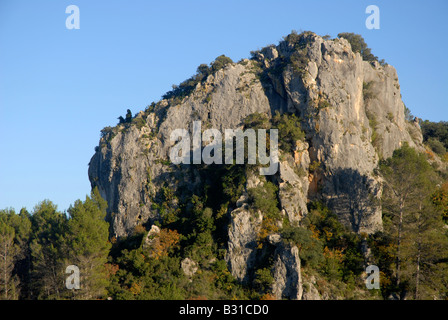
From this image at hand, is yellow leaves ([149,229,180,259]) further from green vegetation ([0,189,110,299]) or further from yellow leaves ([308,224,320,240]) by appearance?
yellow leaves ([308,224,320,240])

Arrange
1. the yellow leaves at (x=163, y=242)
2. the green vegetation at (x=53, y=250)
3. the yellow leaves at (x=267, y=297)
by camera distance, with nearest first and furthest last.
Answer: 1. the yellow leaves at (x=267, y=297)
2. the green vegetation at (x=53, y=250)
3. the yellow leaves at (x=163, y=242)

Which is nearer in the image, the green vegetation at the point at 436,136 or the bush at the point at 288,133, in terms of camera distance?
the bush at the point at 288,133

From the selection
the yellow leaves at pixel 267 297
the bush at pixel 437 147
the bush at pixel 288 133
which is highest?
the bush at pixel 437 147

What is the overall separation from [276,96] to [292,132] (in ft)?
25.9

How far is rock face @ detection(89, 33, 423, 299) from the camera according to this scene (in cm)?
6450

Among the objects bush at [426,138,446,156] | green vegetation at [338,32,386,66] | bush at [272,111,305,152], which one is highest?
green vegetation at [338,32,386,66]

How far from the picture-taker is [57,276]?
60500 millimetres

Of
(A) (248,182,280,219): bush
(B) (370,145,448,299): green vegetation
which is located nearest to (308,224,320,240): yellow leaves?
(A) (248,182,280,219): bush

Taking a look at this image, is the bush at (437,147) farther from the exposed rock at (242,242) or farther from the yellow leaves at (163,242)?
the yellow leaves at (163,242)

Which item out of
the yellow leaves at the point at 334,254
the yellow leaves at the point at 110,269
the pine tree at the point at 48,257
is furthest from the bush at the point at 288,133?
the pine tree at the point at 48,257

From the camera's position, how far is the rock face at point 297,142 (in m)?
64.5

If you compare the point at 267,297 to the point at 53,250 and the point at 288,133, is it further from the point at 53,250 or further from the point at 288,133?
the point at 53,250

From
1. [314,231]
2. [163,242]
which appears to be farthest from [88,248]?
[314,231]

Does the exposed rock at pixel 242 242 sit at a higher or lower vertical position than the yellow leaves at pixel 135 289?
higher
